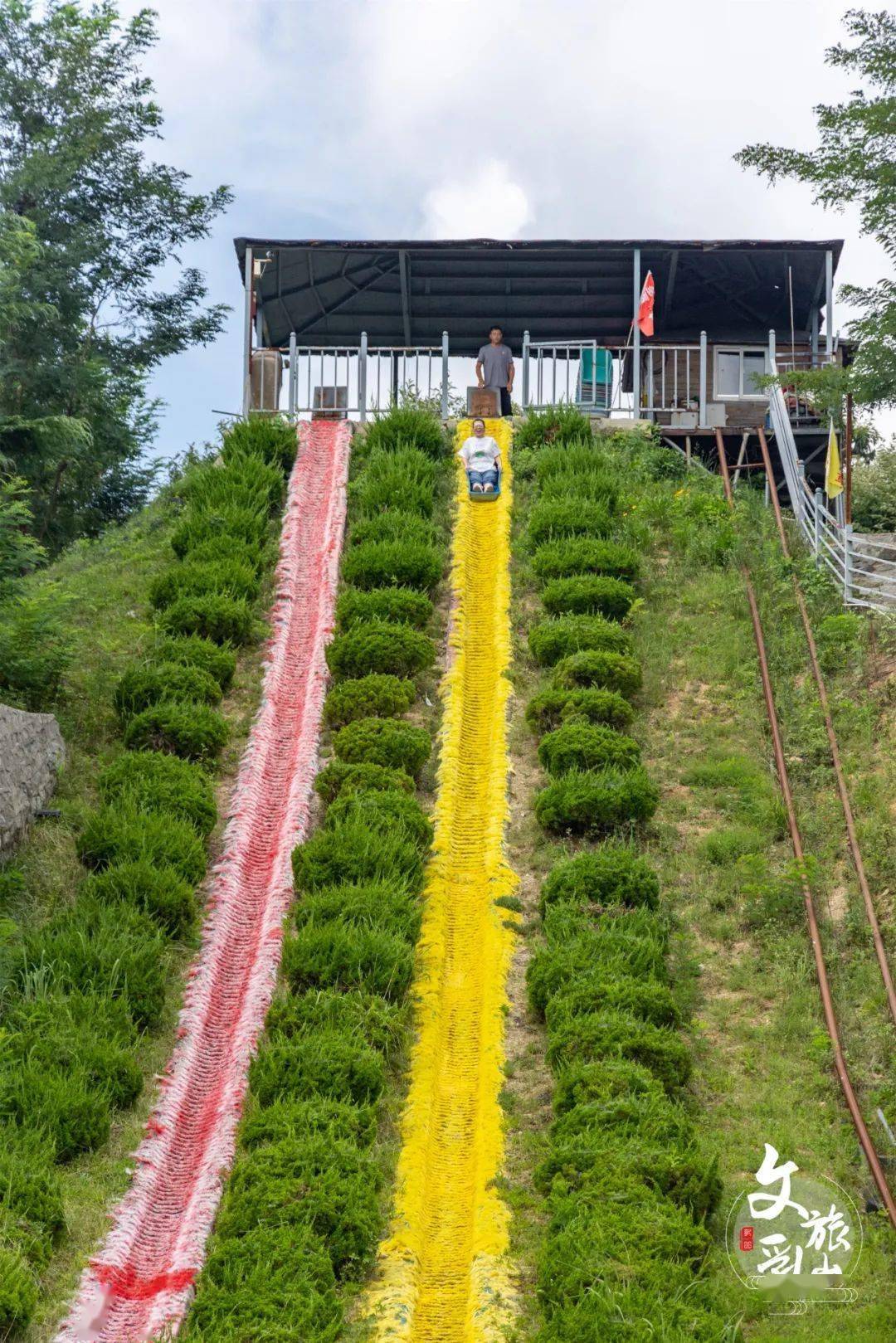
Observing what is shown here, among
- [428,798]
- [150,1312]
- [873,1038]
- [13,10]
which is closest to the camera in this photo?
[150,1312]

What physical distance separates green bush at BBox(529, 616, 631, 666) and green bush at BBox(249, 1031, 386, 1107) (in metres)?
6.40

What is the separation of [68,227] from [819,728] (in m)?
18.8

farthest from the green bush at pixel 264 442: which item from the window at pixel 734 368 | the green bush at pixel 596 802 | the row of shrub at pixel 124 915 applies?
the green bush at pixel 596 802

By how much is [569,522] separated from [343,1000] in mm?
8763

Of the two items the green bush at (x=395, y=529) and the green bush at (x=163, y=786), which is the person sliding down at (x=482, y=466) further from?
the green bush at (x=163, y=786)

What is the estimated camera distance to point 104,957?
43.0 feet

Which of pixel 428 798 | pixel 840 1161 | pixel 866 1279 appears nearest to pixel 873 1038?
pixel 840 1161

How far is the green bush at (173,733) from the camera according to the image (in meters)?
16.3

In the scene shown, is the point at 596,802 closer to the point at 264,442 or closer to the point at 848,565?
the point at 848,565

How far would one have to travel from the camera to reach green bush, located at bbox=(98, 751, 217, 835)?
15.2 metres

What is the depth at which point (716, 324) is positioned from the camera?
3014 cm

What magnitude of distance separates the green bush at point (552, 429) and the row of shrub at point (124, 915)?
176 inches

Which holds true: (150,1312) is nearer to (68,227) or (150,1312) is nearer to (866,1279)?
(866,1279)

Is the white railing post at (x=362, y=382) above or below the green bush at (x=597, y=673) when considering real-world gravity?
above
